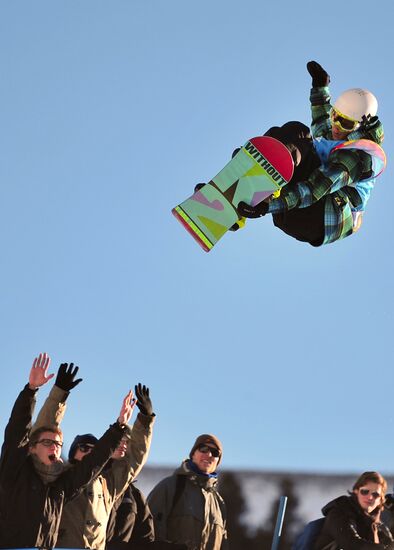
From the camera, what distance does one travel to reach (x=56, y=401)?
11.5 meters

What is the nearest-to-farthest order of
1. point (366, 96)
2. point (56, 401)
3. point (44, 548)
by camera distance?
point (44, 548) → point (56, 401) → point (366, 96)

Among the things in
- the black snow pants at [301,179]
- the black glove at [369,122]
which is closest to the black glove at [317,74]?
the black glove at [369,122]

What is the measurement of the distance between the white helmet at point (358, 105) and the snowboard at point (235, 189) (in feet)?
3.91

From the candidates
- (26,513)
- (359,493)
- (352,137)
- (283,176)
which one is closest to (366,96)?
(352,137)

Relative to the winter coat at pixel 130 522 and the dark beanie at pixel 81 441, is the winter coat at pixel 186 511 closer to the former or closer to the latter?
the winter coat at pixel 130 522

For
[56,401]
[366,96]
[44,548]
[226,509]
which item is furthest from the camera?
[366,96]

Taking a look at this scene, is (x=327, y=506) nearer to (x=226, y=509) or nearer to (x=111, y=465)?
(x=226, y=509)

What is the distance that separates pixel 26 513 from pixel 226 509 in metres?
2.81

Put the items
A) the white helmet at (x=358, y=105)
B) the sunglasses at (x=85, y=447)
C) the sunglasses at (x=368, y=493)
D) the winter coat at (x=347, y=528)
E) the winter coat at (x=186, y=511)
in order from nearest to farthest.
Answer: the sunglasses at (x=85, y=447)
the winter coat at (x=347, y=528)
the sunglasses at (x=368, y=493)
the winter coat at (x=186, y=511)
the white helmet at (x=358, y=105)

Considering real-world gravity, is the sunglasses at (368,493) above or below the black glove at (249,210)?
below

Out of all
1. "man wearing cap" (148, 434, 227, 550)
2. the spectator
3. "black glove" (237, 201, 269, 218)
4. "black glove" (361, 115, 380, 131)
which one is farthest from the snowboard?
the spectator

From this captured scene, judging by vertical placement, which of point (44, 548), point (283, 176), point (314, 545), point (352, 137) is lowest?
point (44, 548)

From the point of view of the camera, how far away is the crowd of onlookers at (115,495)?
1055 centimetres

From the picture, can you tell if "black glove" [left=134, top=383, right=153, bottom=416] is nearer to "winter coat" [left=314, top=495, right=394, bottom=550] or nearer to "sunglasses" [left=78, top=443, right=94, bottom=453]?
"sunglasses" [left=78, top=443, right=94, bottom=453]
